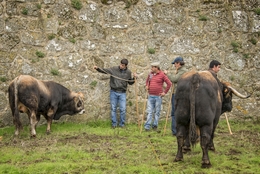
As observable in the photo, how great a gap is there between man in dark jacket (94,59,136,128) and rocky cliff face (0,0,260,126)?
1.25ft

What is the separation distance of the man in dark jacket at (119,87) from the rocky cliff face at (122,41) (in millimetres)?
382

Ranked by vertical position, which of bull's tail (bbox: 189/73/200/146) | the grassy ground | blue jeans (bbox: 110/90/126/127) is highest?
bull's tail (bbox: 189/73/200/146)

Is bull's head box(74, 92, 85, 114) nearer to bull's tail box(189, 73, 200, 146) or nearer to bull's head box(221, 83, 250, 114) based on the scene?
bull's head box(221, 83, 250, 114)

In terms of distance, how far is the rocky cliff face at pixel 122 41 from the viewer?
427 inches

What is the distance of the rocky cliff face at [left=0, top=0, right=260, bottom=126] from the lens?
1085 cm

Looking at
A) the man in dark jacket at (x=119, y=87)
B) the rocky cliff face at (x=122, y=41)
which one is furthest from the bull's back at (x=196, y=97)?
the rocky cliff face at (x=122, y=41)

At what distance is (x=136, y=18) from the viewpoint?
11.6 m

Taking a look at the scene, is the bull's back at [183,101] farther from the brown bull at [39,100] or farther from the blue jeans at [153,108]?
the brown bull at [39,100]

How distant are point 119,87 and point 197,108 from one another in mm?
4588

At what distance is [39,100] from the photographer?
9.70m

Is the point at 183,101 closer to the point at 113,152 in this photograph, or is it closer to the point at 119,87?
the point at 113,152

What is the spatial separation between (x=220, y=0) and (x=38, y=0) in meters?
5.49

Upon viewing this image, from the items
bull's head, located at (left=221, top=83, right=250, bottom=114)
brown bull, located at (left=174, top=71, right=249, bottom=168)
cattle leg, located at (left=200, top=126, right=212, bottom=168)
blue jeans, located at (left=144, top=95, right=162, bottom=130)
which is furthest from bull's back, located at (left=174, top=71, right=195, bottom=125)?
blue jeans, located at (left=144, top=95, right=162, bottom=130)

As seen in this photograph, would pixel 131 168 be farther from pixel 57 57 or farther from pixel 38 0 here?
pixel 38 0
